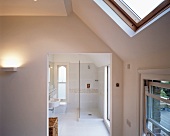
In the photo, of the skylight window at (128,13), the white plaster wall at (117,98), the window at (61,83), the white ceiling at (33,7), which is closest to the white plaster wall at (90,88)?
the window at (61,83)

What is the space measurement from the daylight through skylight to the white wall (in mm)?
1333

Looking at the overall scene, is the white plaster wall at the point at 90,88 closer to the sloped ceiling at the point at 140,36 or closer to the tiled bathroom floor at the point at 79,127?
the tiled bathroom floor at the point at 79,127

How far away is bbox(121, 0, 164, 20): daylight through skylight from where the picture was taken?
1.84 meters

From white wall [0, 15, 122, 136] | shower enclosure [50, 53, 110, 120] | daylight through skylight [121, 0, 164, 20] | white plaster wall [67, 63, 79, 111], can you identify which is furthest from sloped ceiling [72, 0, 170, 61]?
white plaster wall [67, 63, 79, 111]

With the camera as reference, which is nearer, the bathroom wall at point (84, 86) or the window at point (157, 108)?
the window at point (157, 108)

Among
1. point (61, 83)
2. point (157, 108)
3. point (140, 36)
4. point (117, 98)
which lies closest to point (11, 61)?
point (117, 98)

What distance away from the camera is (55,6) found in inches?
117

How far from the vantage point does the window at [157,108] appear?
1.99 m

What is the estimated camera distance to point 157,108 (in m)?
2.29

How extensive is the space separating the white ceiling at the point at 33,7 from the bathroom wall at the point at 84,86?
4224 mm

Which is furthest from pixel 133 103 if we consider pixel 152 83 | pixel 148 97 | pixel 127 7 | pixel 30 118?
→ pixel 30 118

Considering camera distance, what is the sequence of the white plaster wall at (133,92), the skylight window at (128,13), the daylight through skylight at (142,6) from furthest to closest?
1. the white plaster wall at (133,92)
2. the skylight window at (128,13)
3. the daylight through skylight at (142,6)

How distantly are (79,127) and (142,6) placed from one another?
4.09 meters

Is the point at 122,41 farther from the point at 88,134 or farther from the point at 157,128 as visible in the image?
the point at 88,134
